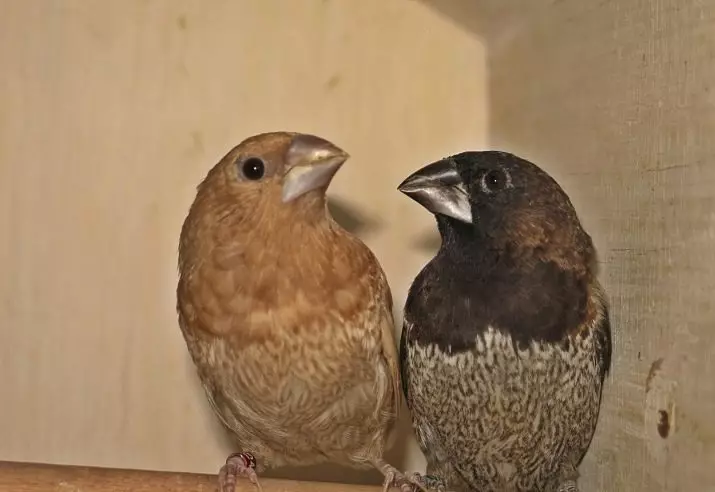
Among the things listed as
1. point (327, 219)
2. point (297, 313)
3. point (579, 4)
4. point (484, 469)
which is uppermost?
point (579, 4)

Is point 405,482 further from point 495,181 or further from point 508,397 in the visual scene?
point 495,181

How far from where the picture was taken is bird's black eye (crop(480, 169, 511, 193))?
170 centimetres

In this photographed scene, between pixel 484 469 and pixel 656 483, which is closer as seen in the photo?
pixel 656 483

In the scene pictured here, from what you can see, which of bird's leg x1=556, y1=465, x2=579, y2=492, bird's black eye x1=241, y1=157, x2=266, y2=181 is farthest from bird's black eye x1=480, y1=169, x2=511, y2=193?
bird's leg x1=556, y1=465, x2=579, y2=492

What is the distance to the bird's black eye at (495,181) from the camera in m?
1.70

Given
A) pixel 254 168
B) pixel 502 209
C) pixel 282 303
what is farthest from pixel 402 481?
pixel 254 168

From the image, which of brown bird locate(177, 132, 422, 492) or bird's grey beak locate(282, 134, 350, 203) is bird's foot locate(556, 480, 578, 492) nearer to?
brown bird locate(177, 132, 422, 492)

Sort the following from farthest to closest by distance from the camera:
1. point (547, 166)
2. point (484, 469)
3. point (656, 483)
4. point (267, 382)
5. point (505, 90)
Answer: point (505, 90), point (547, 166), point (484, 469), point (267, 382), point (656, 483)

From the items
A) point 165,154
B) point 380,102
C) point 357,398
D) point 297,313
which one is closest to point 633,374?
point 357,398

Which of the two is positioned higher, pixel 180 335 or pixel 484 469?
pixel 180 335

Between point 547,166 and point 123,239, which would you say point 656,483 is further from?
point 123,239

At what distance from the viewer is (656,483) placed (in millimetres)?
1503

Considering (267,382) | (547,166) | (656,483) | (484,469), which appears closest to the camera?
(656,483)

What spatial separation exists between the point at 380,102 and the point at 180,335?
710 millimetres
